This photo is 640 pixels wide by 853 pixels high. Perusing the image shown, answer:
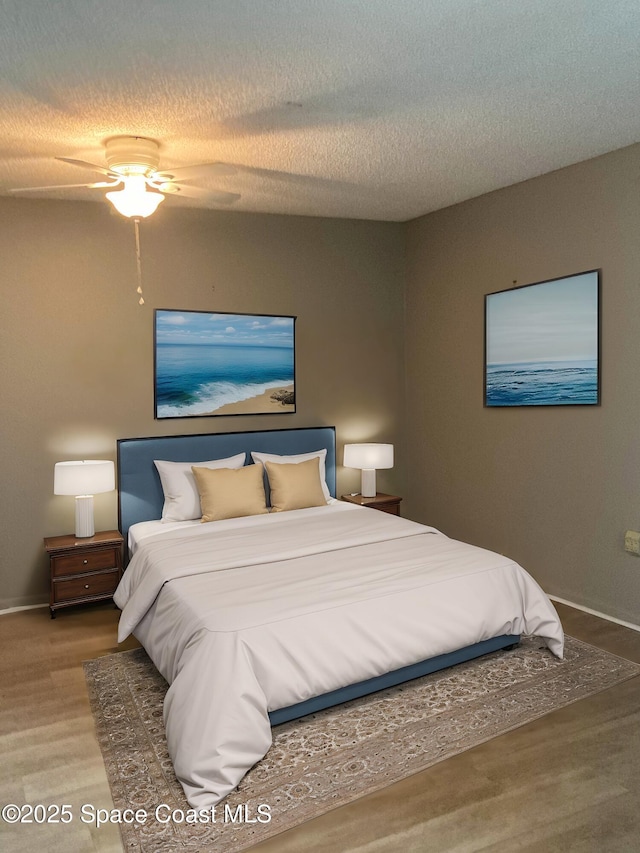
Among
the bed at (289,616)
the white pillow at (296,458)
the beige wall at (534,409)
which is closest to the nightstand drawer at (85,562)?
the bed at (289,616)

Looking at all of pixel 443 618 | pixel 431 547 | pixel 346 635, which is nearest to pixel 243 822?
pixel 346 635

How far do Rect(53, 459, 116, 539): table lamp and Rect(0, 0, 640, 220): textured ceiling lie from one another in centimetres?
172

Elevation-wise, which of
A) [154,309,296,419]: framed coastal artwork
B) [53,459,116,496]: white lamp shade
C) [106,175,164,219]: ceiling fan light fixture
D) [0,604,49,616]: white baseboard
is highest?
[106,175,164,219]: ceiling fan light fixture

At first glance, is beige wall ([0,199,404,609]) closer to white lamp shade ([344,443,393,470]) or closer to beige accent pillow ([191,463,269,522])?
white lamp shade ([344,443,393,470])

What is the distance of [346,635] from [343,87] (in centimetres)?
230

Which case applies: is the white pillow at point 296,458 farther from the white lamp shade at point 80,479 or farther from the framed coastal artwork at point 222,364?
the white lamp shade at point 80,479

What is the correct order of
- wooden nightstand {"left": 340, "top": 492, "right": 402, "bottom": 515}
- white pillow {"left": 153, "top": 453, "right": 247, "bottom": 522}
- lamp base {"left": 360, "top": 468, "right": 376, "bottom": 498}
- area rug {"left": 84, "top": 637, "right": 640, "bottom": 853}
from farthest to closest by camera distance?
lamp base {"left": 360, "top": 468, "right": 376, "bottom": 498} < wooden nightstand {"left": 340, "top": 492, "right": 402, "bottom": 515} < white pillow {"left": 153, "top": 453, "right": 247, "bottom": 522} < area rug {"left": 84, "top": 637, "right": 640, "bottom": 853}

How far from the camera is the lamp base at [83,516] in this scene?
13.4 feet

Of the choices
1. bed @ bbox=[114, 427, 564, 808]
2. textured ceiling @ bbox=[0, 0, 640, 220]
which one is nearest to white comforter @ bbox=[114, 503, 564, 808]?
bed @ bbox=[114, 427, 564, 808]

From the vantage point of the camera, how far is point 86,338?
431cm

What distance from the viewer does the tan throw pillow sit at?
4.42 m

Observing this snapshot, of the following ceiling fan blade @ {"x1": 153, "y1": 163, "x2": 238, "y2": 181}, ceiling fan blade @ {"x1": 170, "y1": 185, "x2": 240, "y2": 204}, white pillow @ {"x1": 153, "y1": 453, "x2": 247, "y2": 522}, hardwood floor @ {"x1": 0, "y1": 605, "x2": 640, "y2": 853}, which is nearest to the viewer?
hardwood floor @ {"x1": 0, "y1": 605, "x2": 640, "y2": 853}

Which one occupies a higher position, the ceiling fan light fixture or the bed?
the ceiling fan light fixture

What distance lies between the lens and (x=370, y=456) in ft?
16.2
